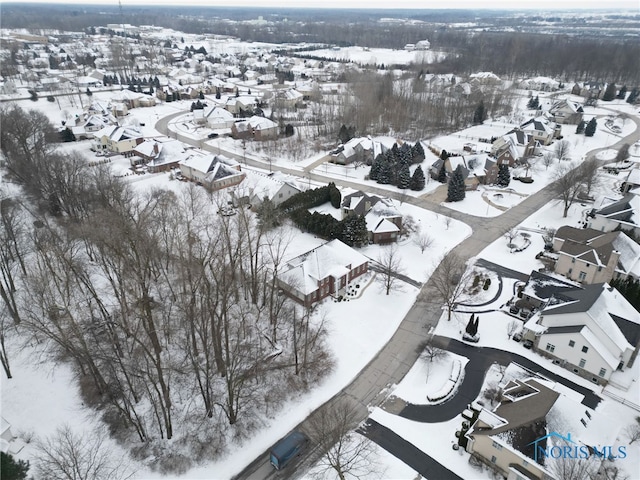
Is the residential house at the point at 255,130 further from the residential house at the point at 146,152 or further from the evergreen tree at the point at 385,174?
the evergreen tree at the point at 385,174

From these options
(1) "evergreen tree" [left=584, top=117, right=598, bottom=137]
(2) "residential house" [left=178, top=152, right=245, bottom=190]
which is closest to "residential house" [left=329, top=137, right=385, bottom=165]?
(2) "residential house" [left=178, top=152, right=245, bottom=190]

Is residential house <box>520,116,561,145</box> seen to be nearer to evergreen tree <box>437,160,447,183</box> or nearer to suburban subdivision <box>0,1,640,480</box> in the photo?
suburban subdivision <box>0,1,640,480</box>

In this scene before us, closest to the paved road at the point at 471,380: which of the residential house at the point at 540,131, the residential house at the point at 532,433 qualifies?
the residential house at the point at 532,433

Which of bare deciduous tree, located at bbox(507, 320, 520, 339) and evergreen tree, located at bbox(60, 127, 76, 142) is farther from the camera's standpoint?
evergreen tree, located at bbox(60, 127, 76, 142)

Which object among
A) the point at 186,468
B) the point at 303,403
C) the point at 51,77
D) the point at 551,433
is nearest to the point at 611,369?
the point at 551,433

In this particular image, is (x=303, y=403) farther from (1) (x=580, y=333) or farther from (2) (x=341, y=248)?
(1) (x=580, y=333)

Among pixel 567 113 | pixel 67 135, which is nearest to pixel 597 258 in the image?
pixel 567 113
